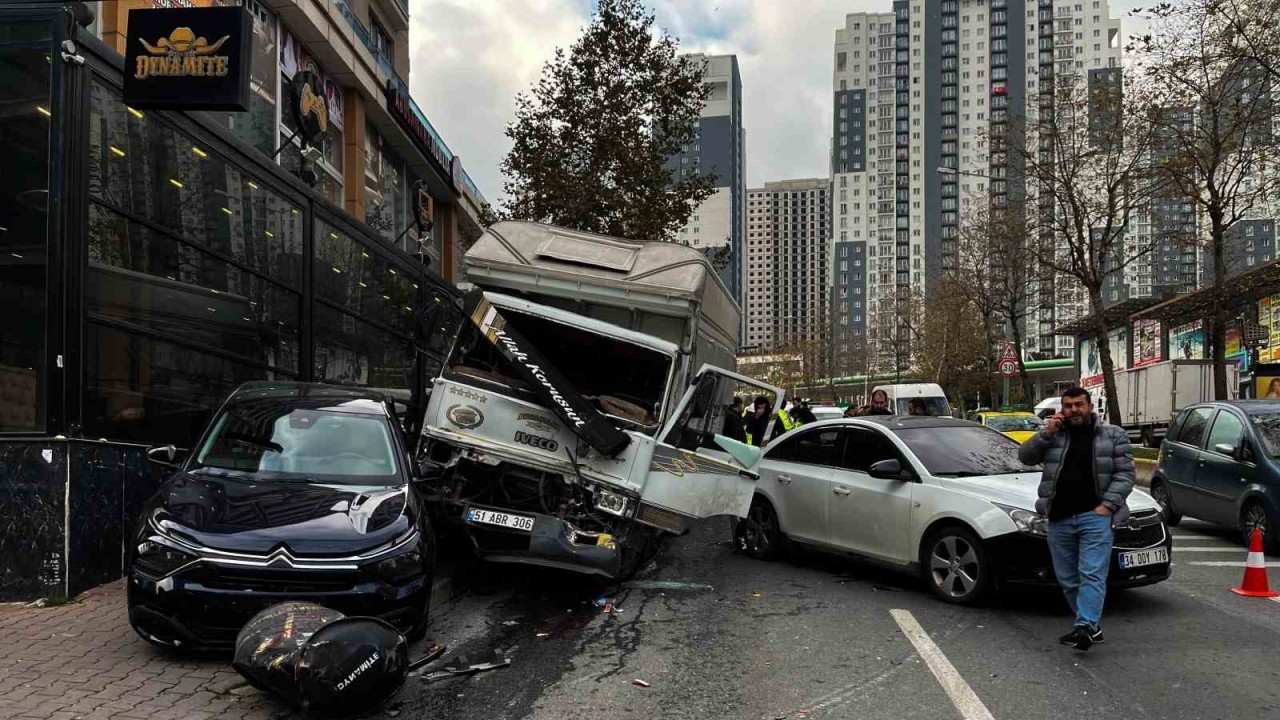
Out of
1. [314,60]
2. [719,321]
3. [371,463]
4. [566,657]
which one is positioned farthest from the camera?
[314,60]

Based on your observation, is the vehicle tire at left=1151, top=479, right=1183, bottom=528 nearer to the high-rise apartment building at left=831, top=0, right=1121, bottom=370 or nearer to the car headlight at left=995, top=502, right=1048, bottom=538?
the car headlight at left=995, top=502, right=1048, bottom=538

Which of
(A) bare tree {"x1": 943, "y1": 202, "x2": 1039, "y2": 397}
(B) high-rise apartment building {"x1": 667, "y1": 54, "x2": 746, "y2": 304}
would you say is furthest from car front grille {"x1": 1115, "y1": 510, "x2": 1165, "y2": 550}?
(B) high-rise apartment building {"x1": 667, "y1": 54, "x2": 746, "y2": 304}

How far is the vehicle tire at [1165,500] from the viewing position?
11969 mm

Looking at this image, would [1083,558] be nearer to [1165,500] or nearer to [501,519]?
[501,519]

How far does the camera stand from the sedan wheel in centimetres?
714

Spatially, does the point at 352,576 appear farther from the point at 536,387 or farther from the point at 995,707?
the point at 995,707

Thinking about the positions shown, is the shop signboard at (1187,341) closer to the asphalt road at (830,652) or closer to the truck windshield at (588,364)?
the asphalt road at (830,652)

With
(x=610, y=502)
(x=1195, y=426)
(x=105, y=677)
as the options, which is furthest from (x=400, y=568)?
(x=1195, y=426)

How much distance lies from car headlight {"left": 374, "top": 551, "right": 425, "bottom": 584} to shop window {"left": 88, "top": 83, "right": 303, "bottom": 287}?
14.4 feet

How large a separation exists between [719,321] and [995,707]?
5650 millimetres

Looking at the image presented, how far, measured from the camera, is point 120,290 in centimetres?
809

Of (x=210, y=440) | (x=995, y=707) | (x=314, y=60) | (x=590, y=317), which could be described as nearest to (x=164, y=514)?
(x=210, y=440)

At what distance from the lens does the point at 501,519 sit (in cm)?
726

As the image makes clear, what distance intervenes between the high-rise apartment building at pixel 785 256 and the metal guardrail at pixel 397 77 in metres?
94.8
